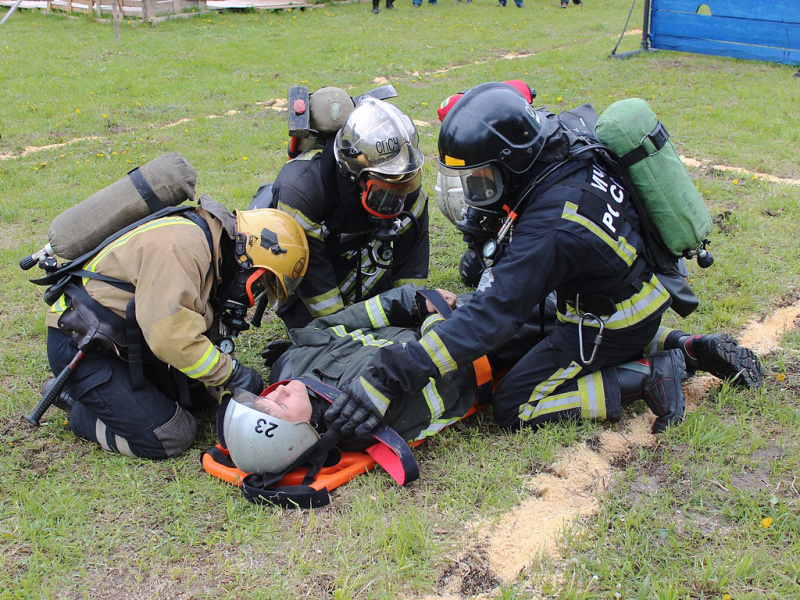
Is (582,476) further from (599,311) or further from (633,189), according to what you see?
(633,189)

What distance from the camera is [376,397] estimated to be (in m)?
2.93

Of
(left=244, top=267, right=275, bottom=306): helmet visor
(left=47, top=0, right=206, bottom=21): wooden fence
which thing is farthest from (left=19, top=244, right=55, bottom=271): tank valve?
(left=47, top=0, right=206, bottom=21): wooden fence

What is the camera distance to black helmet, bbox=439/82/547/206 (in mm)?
2943

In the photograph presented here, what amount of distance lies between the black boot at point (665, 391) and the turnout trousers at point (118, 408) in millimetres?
2333

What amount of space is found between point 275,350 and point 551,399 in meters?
1.60

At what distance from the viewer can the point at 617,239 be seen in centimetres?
298

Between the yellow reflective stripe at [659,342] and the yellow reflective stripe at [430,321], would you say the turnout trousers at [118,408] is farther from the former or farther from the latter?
the yellow reflective stripe at [659,342]

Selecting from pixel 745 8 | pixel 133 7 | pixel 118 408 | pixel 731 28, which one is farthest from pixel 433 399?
pixel 133 7

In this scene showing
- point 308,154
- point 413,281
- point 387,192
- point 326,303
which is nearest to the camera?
point 387,192

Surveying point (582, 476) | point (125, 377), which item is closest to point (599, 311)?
point (582, 476)

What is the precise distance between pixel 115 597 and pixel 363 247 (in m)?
2.50

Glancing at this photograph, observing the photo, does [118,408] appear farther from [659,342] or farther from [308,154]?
[659,342]

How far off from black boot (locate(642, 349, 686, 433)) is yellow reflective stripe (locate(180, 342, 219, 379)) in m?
2.10

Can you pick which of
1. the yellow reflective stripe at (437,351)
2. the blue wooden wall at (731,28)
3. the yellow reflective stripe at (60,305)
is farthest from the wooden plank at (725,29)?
the yellow reflective stripe at (60,305)
